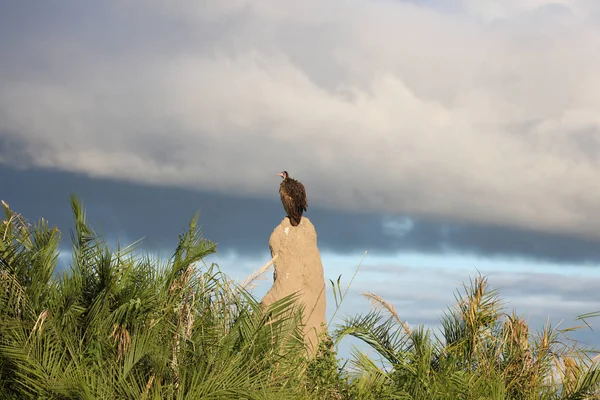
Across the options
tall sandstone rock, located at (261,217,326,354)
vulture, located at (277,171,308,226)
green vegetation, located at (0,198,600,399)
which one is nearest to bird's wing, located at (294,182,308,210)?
vulture, located at (277,171,308,226)

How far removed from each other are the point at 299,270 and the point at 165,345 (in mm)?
4608

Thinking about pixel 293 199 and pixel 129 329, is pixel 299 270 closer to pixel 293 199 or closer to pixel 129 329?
pixel 293 199

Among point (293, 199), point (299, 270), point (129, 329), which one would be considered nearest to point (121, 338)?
point (129, 329)

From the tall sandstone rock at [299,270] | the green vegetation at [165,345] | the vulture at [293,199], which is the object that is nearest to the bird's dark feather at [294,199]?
the vulture at [293,199]

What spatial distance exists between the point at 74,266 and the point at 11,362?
146 centimetres

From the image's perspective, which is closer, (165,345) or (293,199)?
(165,345)

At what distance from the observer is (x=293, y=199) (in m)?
15.2

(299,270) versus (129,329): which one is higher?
(299,270)

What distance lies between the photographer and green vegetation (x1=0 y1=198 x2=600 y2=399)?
372 inches

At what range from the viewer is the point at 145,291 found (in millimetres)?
10328

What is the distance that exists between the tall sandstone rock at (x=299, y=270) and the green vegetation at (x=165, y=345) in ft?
6.10

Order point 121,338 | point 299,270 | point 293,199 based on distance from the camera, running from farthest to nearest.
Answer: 1. point 293,199
2. point 299,270
3. point 121,338

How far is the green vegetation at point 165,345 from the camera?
9438 mm

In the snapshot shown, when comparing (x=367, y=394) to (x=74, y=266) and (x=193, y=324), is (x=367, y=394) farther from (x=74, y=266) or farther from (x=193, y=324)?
(x=74, y=266)
